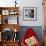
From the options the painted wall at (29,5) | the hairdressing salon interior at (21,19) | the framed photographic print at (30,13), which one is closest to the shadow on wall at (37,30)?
the hairdressing salon interior at (21,19)

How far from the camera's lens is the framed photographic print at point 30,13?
577 cm

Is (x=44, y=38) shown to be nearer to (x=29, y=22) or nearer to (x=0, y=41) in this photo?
(x=29, y=22)

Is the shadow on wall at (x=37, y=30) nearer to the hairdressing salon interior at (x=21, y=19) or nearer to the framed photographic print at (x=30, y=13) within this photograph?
the hairdressing salon interior at (x=21, y=19)

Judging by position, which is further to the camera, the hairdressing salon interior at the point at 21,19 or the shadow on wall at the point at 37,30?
the shadow on wall at the point at 37,30

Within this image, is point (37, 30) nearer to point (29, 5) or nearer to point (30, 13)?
point (30, 13)

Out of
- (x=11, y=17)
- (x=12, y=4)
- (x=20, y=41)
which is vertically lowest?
(x=20, y=41)

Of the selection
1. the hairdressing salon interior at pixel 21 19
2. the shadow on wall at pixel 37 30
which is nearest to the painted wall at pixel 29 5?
the hairdressing salon interior at pixel 21 19

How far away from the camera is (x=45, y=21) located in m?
5.31

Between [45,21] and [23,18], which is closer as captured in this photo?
[45,21]

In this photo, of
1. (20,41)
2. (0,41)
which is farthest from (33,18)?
(0,41)

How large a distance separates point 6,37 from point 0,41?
26 cm

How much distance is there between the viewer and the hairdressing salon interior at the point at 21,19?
18.6ft

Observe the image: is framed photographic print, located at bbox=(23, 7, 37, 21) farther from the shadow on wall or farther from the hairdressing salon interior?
the shadow on wall

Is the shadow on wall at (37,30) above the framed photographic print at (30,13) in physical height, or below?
below
